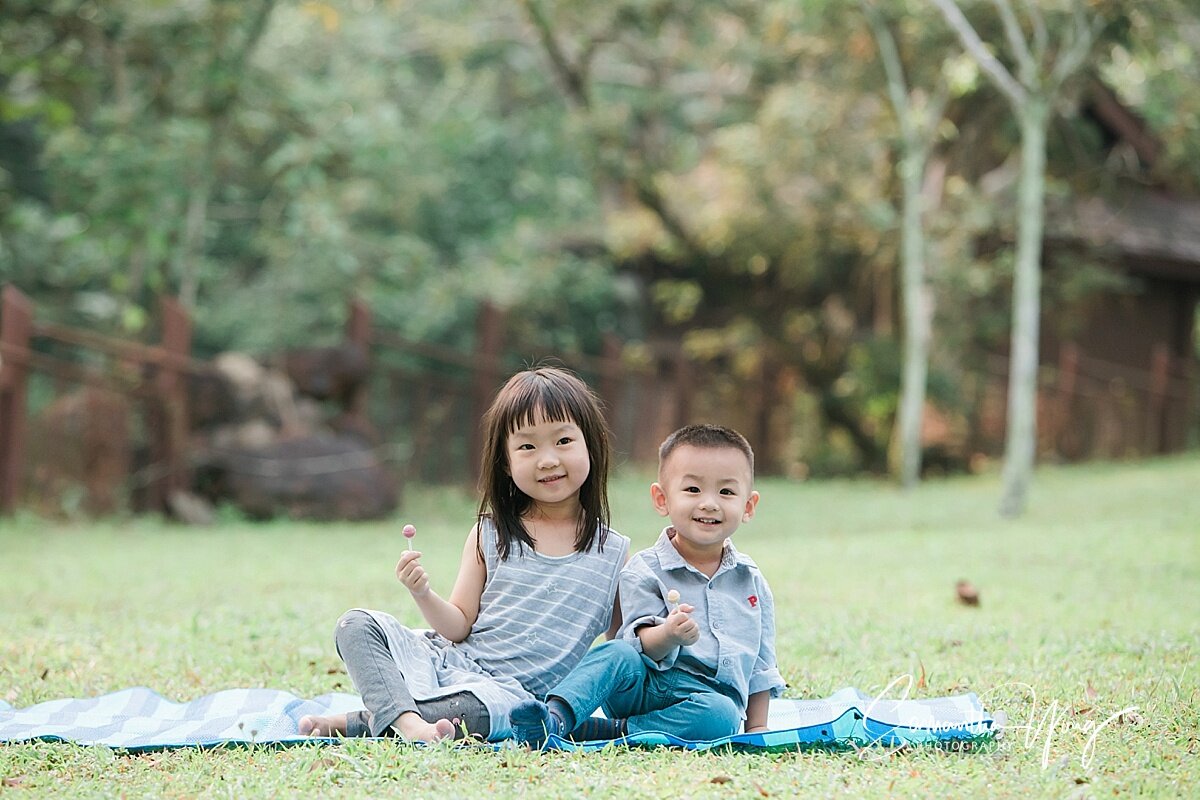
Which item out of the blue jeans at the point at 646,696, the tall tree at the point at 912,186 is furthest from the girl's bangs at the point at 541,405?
the tall tree at the point at 912,186

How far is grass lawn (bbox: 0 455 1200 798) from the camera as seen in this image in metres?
3.47

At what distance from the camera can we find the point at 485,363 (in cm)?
1375

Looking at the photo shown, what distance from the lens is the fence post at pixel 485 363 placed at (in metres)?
13.6

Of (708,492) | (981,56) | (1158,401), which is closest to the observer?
(708,492)

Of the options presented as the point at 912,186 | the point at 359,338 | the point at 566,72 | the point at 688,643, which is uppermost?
the point at 566,72

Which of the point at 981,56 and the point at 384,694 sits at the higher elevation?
the point at 981,56

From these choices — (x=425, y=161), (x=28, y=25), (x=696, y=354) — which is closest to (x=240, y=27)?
(x=28, y=25)

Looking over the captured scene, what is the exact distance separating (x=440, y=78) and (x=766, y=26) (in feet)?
28.2

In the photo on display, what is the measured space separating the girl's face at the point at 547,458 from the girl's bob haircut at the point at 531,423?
3 cm

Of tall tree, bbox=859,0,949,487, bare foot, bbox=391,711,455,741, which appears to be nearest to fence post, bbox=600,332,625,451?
tall tree, bbox=859,0,949,487

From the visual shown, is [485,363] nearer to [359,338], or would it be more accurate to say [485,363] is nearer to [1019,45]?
[359,338]

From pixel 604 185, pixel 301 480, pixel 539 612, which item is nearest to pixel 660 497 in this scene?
pixel 539 612

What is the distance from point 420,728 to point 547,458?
82 centimetres

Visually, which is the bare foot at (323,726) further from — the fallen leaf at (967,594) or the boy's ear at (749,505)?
the fallen leaf at (967,594)
